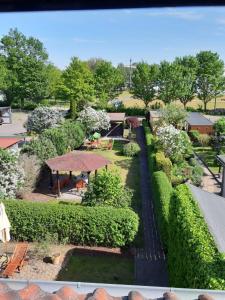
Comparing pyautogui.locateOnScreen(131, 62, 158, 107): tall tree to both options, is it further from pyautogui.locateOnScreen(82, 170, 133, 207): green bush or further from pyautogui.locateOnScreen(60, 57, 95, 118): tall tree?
pyautogui.locateOnScreen(82, 170, 133, 207): green bush

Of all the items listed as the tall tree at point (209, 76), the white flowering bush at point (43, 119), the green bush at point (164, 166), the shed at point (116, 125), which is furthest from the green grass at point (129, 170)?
the tall tree at point (209, 76)

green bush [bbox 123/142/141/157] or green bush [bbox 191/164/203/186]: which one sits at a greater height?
green bush [bbox 123/142/141/157]

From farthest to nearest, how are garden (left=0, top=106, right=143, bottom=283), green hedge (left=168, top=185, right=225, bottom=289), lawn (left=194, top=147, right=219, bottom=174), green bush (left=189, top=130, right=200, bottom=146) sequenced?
1. green bush (left=189, top=130, right=200, bottom=146)
2. lawn (left=194, top=147, right=219, bottom=174)
3. garden (left=0, top=106, right=143, bottom=283)
4. green hedge (left=168, top=185, right=225, bottom=289)

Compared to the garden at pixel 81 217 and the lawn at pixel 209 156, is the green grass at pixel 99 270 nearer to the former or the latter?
the garden at pixel 81 217

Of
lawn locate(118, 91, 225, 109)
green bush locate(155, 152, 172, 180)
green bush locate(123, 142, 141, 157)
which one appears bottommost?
green bush locate(123, 142, 141, 157)

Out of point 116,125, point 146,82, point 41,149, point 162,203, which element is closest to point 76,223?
point 162,203

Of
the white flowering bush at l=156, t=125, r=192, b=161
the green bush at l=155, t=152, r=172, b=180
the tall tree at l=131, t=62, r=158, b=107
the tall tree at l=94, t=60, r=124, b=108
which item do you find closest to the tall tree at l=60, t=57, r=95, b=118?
the tall tree at l=94, t=60, r=124, b=108

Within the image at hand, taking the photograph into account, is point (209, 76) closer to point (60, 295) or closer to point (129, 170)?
point (129, 170)
